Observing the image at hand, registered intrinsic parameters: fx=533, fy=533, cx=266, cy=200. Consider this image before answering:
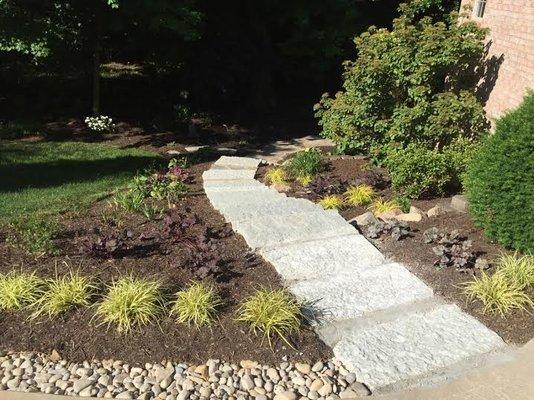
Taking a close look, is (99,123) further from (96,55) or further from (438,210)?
(438,210)

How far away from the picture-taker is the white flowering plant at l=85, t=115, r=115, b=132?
1109 centimetres

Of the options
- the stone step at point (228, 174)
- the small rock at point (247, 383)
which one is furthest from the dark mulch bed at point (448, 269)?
the small rock at point (247, 383)

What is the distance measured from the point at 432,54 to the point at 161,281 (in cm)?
528

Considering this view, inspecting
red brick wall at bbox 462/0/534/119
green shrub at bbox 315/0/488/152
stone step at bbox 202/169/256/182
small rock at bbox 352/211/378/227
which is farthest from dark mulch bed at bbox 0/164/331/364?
red brick wall at bbox 462/0/534/119

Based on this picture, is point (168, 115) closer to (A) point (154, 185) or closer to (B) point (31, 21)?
(B) point (31, 21)

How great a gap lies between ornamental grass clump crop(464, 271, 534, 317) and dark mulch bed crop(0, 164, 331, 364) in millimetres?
1539

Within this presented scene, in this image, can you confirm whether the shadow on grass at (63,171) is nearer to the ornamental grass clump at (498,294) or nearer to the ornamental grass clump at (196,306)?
the ornamental grass clump at (196,306)

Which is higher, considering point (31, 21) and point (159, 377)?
point (31, 21)

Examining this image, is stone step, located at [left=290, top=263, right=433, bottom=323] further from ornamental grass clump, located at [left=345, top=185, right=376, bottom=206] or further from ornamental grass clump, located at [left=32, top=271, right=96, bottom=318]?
ornamental grass clump, located at [left=345, top=185, right=376, bottom=206]

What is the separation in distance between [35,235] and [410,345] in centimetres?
374

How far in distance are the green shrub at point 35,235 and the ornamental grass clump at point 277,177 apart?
333 cm

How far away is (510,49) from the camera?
7.16 meters

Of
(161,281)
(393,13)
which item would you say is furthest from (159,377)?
(393,13)

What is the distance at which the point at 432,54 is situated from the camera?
7660 millimetres
